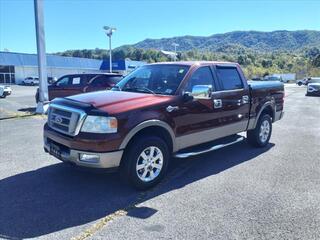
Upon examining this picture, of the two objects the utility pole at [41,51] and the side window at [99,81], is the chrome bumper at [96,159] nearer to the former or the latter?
the side window at [99,81]

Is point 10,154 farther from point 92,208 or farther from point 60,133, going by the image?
point 92,208

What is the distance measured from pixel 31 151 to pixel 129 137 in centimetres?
356

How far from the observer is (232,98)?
22.2 feet

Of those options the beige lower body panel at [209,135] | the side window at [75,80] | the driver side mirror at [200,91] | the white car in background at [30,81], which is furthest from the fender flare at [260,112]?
the white car in background at [30,81]

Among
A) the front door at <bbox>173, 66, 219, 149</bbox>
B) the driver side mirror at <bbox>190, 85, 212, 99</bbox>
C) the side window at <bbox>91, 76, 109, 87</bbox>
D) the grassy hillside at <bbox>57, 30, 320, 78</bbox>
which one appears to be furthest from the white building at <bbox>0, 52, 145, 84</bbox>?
the driver side mirror at <bbox>190, 85, 212, 99</bbox>

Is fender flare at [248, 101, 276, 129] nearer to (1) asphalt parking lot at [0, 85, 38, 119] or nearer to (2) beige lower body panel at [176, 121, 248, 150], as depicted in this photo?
(2) beige lower body panel at [176, 121, 248, 150]

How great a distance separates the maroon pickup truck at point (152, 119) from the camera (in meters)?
4.77

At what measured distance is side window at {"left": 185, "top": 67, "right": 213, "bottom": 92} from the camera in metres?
5.91

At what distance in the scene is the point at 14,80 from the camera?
190 feet

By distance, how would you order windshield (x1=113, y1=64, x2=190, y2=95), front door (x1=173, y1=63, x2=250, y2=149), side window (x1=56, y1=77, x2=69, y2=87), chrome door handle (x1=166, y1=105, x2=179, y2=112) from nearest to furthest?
chrome door handle (x1=166, y1=105, x2=179, y2=112) → front door (x1=173, y1=63, x2=250, y2=149) → windshield (x1=113, y1=64, x2=190, y2=95) → side window (x1=56, y1=77, x2=69, y2=87)

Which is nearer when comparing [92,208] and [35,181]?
[92,208]

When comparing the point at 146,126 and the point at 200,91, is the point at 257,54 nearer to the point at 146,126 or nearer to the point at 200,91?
the point at 200,91

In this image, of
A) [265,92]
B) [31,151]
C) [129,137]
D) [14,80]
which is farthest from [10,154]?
[14,80]

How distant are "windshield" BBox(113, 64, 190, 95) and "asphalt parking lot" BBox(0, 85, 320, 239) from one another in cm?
153
